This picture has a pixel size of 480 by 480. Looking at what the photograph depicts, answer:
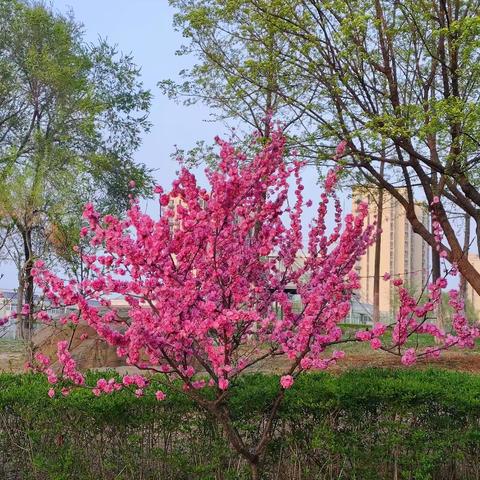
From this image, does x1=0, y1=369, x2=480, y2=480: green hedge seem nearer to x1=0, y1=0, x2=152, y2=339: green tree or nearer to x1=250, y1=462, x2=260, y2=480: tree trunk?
x1=250, y1=462, x2=260, y2=480: tree trunk

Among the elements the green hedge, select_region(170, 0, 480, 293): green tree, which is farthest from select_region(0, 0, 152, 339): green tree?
the green hedge

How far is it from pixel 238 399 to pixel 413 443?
137 cm

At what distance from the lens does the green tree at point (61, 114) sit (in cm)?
2438

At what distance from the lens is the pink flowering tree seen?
14.0 ft

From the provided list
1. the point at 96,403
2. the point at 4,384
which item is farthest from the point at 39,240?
the point at 96,403

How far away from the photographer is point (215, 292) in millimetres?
4613

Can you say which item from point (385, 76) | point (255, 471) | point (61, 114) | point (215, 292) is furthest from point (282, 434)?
point (61, 114)

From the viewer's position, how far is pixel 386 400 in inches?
206

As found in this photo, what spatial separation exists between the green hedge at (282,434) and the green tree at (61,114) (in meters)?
18.7

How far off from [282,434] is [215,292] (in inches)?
51.2

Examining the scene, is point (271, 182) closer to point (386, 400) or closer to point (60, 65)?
point (386, 400)

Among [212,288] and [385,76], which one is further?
[385,76]

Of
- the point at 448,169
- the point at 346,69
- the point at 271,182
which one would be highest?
the point at 346,69

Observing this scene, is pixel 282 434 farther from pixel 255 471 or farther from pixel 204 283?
pixel 204 283
